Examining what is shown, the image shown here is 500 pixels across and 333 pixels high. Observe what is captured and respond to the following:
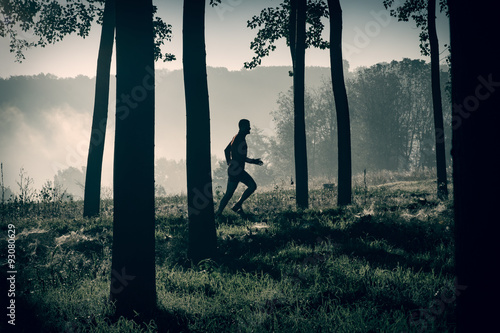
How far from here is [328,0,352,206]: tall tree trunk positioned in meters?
10.7

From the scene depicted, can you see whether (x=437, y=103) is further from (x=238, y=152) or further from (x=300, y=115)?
(x=238, y=152)

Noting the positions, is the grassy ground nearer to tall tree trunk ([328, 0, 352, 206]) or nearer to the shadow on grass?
the shadow on grass

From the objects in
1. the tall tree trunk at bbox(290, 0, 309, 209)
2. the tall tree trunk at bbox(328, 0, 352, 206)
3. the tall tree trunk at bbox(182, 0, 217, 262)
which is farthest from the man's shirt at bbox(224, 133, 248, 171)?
the tall tree trunk at bbox(328, 0, 352, 206)

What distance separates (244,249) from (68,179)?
154572 mm

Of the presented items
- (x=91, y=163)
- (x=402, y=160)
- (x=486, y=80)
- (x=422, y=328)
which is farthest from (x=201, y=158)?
(x=402, y=160)

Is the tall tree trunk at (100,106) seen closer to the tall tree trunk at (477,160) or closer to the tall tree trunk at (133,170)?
the tall tree trunk at (133,170)

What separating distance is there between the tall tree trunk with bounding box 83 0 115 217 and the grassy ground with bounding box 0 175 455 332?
2893mm

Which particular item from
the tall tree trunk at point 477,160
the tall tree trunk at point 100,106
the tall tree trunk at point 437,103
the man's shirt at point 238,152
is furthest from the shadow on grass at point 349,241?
the tall tree trunk at point 437,103

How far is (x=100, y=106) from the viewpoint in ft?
35.6

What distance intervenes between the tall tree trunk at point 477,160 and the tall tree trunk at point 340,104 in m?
9.05

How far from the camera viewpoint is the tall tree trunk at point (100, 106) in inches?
426

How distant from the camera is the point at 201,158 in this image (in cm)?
545

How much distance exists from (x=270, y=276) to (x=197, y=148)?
2.32 meters

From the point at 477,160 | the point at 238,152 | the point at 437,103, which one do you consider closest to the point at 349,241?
the point at 238,152
